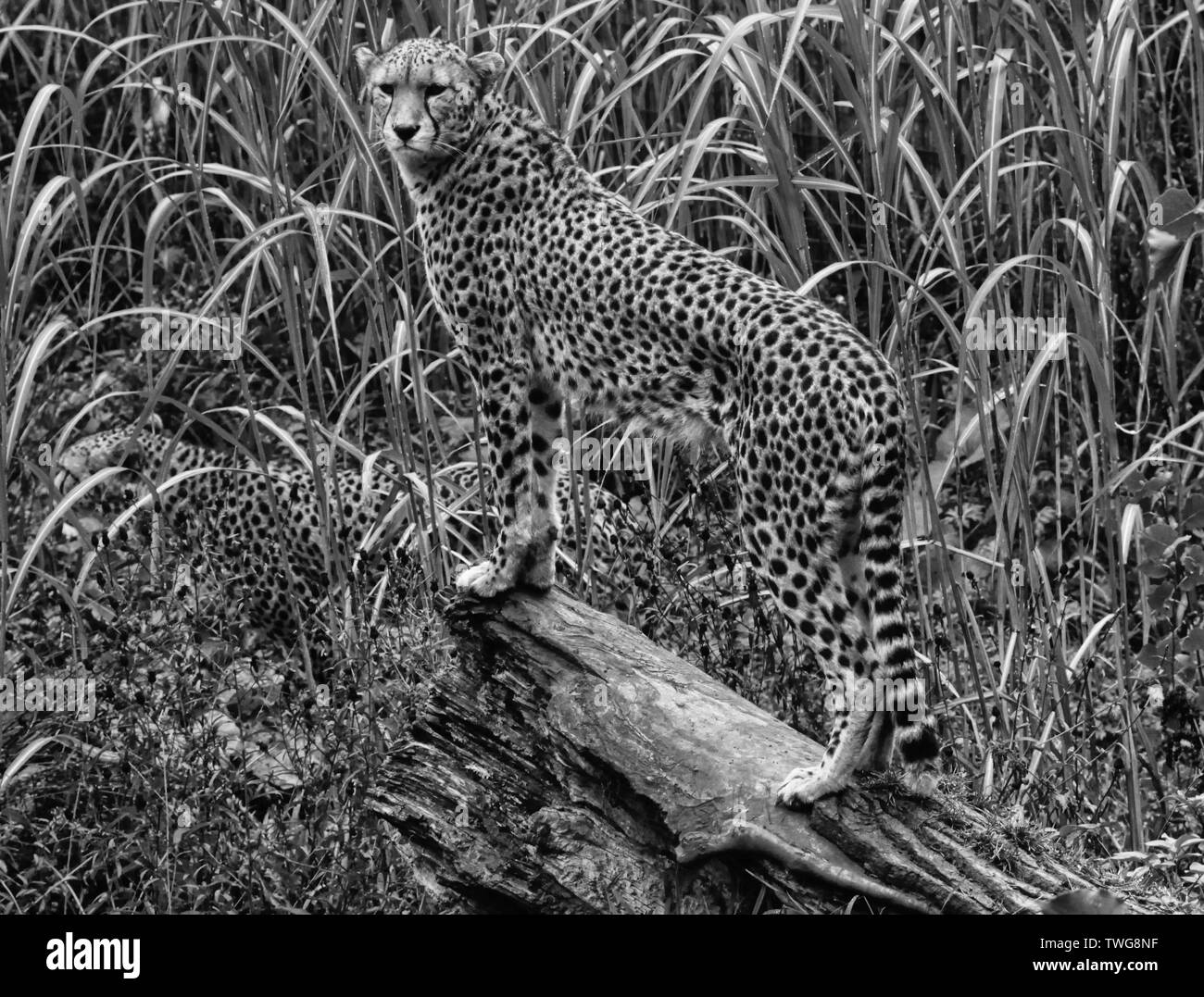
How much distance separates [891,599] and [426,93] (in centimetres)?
212

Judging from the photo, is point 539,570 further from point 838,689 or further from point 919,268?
point 919,268

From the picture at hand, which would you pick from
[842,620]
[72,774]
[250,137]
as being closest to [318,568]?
[72,774]

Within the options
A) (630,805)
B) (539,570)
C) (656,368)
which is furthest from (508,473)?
(630,805)

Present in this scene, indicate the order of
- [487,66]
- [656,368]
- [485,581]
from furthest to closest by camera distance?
[487,66] < [485,581] < [656,368]

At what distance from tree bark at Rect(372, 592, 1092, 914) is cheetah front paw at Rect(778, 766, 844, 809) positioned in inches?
1.5

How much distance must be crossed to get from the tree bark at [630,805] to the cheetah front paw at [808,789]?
1.5 inches

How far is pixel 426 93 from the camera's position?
454 centimetres

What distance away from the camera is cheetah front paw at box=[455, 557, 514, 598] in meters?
4.47

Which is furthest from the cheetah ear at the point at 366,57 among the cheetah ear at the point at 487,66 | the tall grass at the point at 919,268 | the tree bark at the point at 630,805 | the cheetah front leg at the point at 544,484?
the tree bark at the point at 630,805

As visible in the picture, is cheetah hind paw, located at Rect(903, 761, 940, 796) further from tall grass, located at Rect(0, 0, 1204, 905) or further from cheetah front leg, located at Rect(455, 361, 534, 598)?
cheetah front leg, located at Rect(455, 361, 534, 598)

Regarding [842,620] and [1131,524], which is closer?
[842,620]

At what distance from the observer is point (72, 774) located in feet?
16.6

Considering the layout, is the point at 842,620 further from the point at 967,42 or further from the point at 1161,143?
the point at 1161,143
